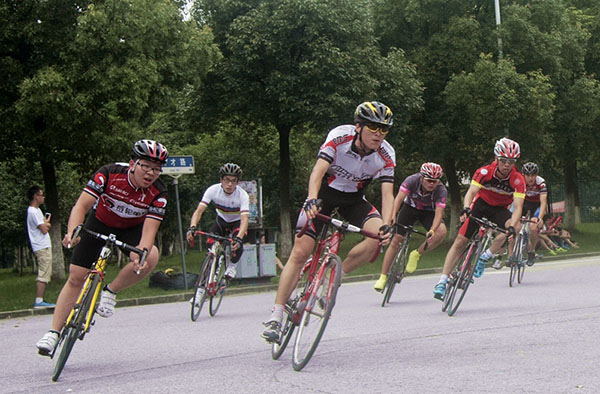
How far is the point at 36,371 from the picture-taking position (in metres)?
7.95

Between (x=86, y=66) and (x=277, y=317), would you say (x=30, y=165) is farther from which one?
(x=277, y=317)

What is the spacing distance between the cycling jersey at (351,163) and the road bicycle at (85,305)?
1.82 metres

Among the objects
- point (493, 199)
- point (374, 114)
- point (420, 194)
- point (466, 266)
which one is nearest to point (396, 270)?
point (420, 194)

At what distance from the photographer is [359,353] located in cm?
805

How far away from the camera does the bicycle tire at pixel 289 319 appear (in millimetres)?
7520

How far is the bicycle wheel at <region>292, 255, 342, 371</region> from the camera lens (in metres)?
6.94

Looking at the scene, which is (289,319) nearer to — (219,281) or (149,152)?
(149,152)

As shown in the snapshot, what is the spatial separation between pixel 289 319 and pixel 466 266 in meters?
4.37

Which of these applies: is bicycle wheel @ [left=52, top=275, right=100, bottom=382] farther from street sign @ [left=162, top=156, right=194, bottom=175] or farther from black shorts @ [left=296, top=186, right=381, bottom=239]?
street sign @ [left=162, top=156, right=194, bottom=175]

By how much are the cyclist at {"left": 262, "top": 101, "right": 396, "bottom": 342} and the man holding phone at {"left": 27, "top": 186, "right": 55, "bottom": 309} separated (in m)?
8.12

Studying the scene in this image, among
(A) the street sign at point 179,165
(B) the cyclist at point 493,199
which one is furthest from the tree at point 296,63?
(B) the cyclist at point 493,199

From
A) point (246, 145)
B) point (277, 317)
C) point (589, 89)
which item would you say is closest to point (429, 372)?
point (277, 317)

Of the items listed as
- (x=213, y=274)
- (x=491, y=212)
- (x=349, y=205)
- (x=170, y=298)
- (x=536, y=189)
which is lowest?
(x=170, y=298)

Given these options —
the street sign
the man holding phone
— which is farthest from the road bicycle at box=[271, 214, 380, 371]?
the street sign
